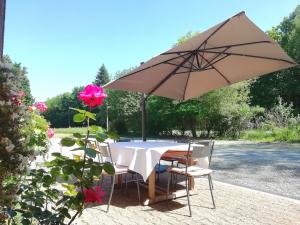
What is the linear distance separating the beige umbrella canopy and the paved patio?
5.92 feet

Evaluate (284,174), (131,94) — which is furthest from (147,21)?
(284,174)

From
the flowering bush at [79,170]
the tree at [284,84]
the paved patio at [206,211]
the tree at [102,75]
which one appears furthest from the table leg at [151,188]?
the tree at [102,75]

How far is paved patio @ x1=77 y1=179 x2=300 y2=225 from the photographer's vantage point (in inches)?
128

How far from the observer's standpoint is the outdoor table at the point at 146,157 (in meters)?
3.77

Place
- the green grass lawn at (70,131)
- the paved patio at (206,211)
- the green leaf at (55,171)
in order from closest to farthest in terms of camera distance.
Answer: the green leaf at (55,171), the green grass lawn at (70,131), the paved patio at (206,211)

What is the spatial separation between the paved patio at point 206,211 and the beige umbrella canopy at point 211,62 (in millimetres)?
1803

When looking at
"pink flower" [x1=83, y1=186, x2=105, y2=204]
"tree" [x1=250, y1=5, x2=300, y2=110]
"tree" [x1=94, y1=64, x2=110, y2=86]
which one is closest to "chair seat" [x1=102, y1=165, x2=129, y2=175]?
"pink flower" [x1=83, y1=186, x2=105, y2=204]

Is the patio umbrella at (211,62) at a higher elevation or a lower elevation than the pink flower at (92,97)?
higher

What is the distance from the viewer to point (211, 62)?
4.59 metres

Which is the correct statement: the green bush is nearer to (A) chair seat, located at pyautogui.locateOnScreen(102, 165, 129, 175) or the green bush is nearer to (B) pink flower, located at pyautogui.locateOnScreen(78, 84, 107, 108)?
(A) chair seat, located at pyautogui.locateOnScreen(102, 165, 129, 175)

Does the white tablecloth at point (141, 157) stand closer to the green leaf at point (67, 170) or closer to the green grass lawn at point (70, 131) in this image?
the green grass lawn at point (70, 131)

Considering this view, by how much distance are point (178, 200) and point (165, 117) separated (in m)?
15.6

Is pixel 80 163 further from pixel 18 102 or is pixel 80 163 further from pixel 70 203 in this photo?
pixel 18 102

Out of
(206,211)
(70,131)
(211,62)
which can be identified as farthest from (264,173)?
(70,131)
